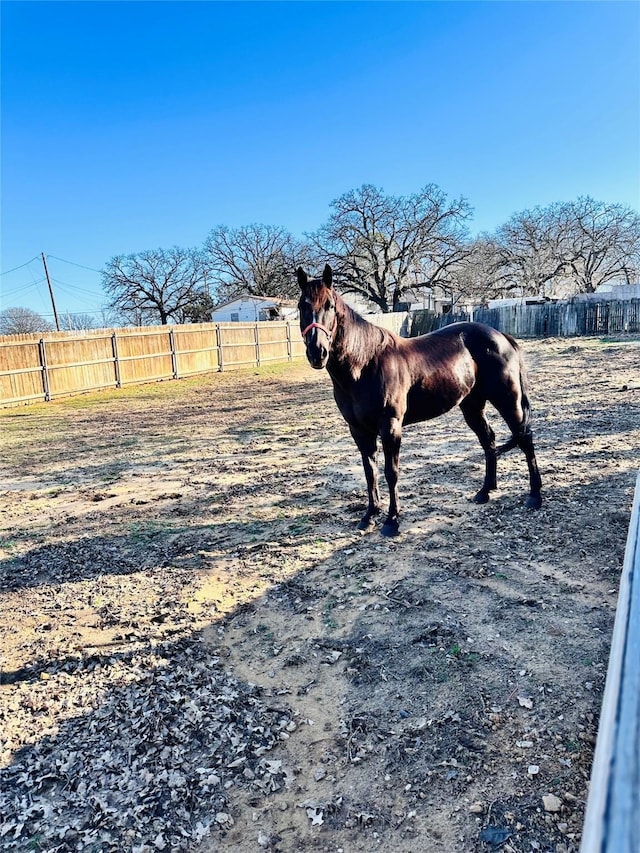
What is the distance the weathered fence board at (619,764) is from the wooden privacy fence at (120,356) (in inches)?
594

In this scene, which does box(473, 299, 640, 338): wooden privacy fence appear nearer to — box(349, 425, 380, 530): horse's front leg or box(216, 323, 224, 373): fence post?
box(216, 323, 224, 373): fence post

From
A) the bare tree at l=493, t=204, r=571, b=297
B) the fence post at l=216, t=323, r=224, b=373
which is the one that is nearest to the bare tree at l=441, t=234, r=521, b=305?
the bare tree at l=493, t=204, r=571, b=297

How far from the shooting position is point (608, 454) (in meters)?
5.36

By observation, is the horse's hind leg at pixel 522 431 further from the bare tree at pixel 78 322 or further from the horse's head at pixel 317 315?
the bare tree at pixel 78 322

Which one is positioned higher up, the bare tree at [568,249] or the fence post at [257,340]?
the bare tree at [568,249]

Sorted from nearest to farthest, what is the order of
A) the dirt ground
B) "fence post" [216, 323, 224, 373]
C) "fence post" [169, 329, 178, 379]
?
the dirt ground
"fence post" [169, 329, 178, 379]
"fence post" [216, 323, 224, 373]

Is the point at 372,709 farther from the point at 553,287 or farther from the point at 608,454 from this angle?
the point at 553,287

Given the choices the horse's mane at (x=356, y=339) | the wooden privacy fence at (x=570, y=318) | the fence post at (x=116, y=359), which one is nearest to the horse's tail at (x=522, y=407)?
the horse's mane at (x=356, y=339)

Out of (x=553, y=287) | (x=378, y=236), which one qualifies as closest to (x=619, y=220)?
(x=553, y=287)

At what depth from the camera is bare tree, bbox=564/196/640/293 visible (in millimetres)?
40156

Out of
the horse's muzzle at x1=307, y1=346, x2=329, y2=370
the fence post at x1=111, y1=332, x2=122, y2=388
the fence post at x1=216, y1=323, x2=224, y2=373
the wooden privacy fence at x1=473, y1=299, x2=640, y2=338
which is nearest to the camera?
the horse's muzzle at x1=307, y1=346, x2=329, y2=370

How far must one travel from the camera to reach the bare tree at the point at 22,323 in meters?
47.6

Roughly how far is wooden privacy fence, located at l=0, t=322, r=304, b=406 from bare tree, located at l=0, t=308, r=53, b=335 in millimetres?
34204

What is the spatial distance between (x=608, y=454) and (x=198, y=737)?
16.6ft
